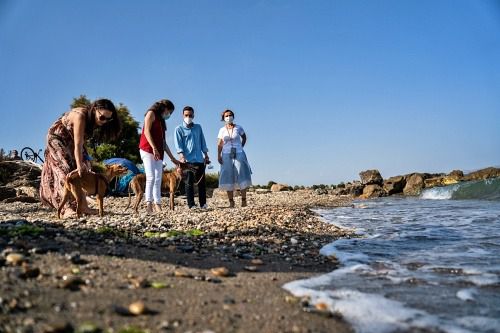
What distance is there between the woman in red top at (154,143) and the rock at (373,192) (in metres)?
17.6

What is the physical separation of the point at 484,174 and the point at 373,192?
28.0ft

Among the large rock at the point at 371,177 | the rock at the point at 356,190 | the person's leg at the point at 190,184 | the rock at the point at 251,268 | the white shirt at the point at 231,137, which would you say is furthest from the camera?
the large rock at the point at 371,177

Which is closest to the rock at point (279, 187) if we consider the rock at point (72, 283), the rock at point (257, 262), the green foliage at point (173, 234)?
the green foliage at point (173, 234)

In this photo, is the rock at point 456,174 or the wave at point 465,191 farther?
the rock at point 456,174

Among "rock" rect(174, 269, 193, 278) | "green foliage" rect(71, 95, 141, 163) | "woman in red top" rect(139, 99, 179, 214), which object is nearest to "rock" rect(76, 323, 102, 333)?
"rock" rect(174, 269, 193, 278)

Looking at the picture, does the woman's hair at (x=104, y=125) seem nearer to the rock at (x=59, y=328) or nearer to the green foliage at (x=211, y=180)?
the rock at (x=59, y=328)

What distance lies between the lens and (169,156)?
8.00 meters

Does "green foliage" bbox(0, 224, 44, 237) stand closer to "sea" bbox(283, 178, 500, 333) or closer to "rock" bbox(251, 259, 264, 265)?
"rock" bbox(251, 259, 264, 265)

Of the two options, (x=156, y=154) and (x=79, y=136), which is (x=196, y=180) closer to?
(x=156, y=154)

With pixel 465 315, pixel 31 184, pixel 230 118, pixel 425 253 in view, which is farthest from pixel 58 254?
pixel 31 184

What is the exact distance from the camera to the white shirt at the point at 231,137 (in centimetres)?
958

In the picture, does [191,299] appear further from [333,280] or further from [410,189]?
[410,189]

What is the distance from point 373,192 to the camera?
2400cm

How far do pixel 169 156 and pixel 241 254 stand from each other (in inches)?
166
